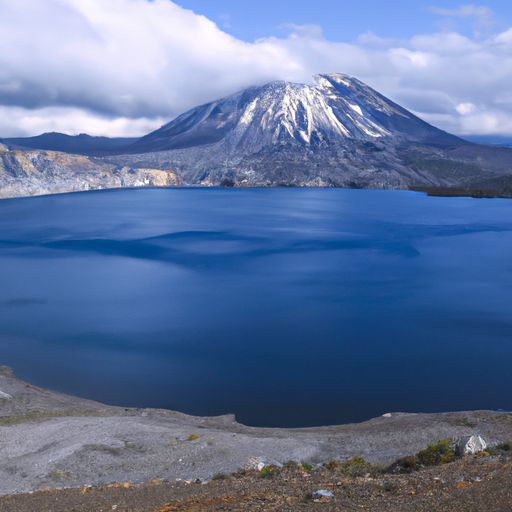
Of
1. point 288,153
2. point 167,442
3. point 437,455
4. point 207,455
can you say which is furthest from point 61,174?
point 437,455

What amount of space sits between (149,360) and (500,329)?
11.3 meters

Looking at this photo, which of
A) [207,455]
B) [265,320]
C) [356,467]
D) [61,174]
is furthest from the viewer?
[61,174]

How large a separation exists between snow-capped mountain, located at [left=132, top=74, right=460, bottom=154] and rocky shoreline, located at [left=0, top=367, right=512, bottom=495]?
141 m

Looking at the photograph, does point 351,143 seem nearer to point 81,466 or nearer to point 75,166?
point 75,166

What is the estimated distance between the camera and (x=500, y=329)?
66.9 feet

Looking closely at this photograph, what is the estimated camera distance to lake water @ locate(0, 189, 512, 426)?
1499 centimetres

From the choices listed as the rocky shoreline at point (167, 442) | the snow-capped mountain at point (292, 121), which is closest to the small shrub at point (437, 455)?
the rocky shoreline at point (167, 442)

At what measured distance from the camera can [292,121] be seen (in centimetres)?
16062

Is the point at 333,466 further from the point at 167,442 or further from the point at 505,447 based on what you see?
the point at 167,442

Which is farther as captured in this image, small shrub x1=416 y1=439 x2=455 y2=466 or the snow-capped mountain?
the snow-capped mountain

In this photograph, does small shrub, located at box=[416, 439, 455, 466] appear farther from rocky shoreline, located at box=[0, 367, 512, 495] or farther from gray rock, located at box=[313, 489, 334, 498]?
gray rock, located at box=[313, 489, 334, 498]

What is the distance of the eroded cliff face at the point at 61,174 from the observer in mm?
96062

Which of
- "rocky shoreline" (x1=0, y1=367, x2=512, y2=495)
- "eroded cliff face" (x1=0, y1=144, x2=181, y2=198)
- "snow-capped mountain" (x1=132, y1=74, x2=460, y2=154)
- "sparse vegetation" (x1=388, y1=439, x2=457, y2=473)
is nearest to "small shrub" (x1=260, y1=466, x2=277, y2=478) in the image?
"rocky shoreline" (x1=0, y1=367, x2=512, y2=495)

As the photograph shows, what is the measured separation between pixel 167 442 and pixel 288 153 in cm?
13295
